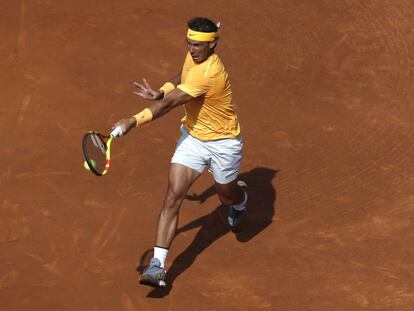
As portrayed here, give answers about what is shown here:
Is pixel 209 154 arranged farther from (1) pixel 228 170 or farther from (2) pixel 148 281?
(2) pixel 148 281

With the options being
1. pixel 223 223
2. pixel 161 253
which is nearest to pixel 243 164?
pixel 223 223

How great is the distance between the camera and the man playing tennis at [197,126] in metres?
8.84

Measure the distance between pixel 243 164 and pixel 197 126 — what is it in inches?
79.1

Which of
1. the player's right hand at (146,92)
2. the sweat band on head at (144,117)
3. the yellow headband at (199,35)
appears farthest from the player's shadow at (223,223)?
the yellow headband at (199,35)

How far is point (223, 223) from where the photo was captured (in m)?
10.4

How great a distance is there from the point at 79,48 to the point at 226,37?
2.14 m

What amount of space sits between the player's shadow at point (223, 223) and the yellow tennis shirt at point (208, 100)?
1302 millimetres

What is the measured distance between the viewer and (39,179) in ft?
35.2

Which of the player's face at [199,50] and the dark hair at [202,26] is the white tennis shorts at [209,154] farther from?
the dark hair at [202,26]

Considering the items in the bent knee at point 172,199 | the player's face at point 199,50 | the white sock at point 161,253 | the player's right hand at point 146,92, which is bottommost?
the white sock at point 161,253

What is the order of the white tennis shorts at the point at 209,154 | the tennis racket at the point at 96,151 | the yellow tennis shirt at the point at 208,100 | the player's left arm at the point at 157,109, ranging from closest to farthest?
the player's left arm at the point at 157,109, the tennis racket at the point at 96,151, the yellow tennis shirt at the point at 208,100, the white tennis shorts at the point at 209,154

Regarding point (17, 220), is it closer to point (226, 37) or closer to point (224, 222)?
point (224, 222)

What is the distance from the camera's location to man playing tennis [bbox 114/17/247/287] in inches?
348

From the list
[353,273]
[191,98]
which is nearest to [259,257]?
[353,273]
